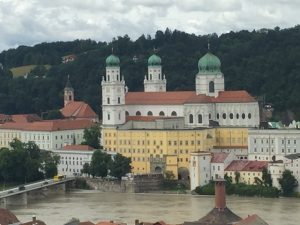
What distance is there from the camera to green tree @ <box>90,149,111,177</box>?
195ft

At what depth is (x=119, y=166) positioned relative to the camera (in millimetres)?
58875

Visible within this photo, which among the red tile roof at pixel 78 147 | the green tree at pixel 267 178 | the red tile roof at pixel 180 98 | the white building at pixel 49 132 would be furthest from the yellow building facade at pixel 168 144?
the white building at pixel 49 132

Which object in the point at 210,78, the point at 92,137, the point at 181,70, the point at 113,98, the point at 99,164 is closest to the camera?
the point at 99,164

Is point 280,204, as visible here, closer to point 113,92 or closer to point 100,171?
point 100,171

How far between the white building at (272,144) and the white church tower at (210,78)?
→ 21.9ft

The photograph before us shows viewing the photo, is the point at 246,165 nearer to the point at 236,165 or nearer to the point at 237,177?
the point at 236,165

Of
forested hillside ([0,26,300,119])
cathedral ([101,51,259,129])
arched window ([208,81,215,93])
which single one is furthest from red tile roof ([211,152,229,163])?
forested hillside ([0,26,300,119])

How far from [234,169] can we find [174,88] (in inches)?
1400

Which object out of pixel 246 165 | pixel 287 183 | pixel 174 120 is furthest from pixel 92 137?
pixel 287 183

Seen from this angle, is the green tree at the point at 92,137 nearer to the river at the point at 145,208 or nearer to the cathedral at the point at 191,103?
the cathedral at the point at 191,103

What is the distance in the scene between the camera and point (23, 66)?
122688 millimetres

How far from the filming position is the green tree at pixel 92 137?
219 feet

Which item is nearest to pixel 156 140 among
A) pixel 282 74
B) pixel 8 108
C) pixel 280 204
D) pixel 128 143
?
pixel 128 143

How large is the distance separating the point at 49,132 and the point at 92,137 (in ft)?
11.9
